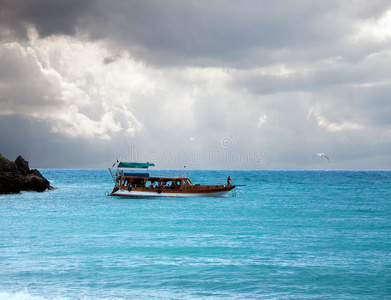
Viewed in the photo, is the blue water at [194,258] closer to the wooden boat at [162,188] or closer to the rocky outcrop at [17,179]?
the wooden boat at [162,188]

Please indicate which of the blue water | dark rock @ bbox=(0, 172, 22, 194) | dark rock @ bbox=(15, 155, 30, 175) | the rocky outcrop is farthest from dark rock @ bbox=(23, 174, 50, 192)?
the blue water

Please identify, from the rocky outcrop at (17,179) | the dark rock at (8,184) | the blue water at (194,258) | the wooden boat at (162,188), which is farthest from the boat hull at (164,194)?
the blue water at (194,258)

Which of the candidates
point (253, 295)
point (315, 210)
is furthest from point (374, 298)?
point (315, 210)

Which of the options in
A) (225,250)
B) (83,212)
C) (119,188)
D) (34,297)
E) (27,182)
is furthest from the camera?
(27,182)

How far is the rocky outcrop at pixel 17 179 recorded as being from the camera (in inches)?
2547

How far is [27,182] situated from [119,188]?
19812 mm

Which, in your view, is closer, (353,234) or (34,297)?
(34,297)

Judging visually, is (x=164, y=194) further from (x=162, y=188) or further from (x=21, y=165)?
(x=21, y=165)

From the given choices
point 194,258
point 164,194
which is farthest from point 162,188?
point 194,258

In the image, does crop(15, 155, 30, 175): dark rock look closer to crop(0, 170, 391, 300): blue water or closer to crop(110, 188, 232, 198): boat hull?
crop(110, 188, 232, 198): boat hull

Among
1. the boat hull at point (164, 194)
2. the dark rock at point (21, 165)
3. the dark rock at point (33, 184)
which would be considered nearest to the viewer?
the boat hull at point (164, 194)

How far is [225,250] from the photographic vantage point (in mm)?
22625

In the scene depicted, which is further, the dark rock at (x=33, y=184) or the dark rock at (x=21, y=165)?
the dark rock at (x=21, y=165)

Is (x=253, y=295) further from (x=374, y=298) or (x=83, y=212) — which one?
(x=83, y=212)
